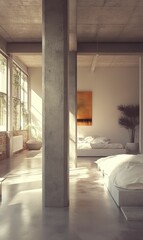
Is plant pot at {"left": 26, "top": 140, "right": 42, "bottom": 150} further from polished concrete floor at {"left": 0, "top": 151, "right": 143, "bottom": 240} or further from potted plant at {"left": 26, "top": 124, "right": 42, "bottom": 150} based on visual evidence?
polished concrete floor at {"left": 0, "top": 151, "right": 143, "bottom": 240}

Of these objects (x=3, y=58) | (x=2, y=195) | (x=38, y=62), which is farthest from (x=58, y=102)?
(x=38, y=62)

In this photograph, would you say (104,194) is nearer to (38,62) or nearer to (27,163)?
(27,163)

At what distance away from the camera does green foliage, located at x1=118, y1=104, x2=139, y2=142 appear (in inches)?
576

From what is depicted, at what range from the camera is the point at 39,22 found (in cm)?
879

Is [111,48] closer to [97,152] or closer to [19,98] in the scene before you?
[97,152]

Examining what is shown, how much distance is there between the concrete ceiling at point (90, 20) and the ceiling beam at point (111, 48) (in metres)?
0.17

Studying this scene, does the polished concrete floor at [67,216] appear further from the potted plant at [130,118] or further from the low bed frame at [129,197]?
the potted plant at [130,118]

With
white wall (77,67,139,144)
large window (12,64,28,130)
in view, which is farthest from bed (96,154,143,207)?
white wall (77,67,139,144)

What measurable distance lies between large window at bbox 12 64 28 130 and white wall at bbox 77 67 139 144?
241cm

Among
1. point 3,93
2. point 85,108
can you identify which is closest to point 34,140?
point 85,108

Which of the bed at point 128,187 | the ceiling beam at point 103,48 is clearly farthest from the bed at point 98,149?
the bed at point 128,187

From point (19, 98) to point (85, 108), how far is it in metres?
2.95

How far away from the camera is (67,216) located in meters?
4.25

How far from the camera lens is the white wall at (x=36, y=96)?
50.1ft
